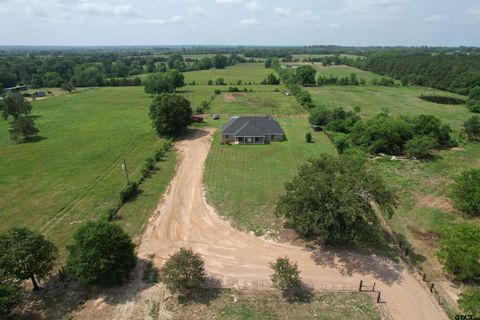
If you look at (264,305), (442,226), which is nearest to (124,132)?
(264,305)

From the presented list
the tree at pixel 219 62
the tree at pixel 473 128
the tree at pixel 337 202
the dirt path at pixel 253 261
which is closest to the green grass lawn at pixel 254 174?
the dirt path at pixel 253 261

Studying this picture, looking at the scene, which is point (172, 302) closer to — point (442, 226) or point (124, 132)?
point (442, 226)

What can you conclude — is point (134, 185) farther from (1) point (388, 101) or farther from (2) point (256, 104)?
(1) point (388, 101)

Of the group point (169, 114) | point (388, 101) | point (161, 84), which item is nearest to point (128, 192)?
point (169, 114)

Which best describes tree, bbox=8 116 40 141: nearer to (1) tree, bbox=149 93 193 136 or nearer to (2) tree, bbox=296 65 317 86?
(1) tree, bbox=149 93 193 136

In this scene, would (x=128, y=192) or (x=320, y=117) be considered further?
(x=320, y=117)

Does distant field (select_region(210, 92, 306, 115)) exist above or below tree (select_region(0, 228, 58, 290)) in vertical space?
below

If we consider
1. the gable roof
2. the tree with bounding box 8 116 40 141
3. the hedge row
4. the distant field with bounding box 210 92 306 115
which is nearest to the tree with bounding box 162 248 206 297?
the hedge row
